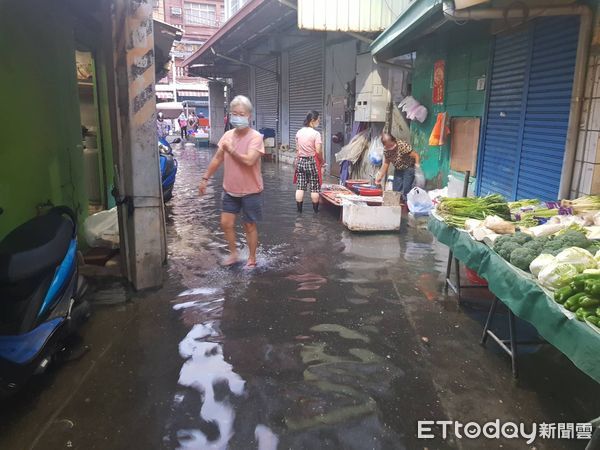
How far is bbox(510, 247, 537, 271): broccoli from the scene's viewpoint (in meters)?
3.11

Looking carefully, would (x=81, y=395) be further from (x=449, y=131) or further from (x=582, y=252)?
(x=449, y=131)

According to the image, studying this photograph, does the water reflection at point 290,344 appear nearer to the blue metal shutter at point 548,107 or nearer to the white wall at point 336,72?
the blue metal shutter at point 548,107

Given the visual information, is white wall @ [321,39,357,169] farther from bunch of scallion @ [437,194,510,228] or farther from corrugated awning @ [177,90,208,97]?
corrugated awning @ [177,90,208,97]

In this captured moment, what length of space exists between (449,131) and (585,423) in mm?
6771

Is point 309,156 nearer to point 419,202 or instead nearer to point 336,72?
point 419,202

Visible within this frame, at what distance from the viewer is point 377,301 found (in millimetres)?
4758

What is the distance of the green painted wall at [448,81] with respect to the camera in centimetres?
795

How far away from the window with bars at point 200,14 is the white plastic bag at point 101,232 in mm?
→ 45224

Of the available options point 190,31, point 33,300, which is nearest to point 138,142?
point 33,300

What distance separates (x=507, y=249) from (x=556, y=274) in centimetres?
65

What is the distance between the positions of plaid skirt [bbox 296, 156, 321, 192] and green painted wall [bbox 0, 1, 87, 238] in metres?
3.77

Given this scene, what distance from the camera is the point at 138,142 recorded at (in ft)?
15.4

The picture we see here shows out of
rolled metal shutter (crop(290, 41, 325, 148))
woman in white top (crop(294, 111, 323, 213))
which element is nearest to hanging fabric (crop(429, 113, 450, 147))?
woman in white top (crop(294, 111, 323, 213))

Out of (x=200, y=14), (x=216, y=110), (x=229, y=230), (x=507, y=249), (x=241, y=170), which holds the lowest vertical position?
(x=229, y=230)
